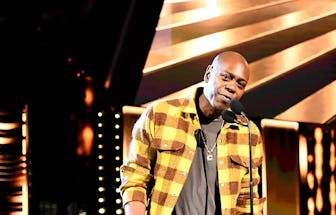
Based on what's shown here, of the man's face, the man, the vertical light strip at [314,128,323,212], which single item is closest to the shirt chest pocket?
the man

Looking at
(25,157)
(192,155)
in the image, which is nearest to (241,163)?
(192,155)

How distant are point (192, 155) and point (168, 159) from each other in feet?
0.34

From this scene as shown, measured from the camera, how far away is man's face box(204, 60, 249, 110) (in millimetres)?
2555

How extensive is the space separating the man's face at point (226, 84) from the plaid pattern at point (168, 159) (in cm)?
17

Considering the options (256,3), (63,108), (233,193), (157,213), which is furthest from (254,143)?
(256,3)

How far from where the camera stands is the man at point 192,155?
2.59 meters

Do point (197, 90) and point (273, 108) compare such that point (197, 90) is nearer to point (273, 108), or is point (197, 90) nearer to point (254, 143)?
point (254, 143)

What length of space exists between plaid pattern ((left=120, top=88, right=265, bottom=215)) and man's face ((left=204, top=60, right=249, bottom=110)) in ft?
0.55

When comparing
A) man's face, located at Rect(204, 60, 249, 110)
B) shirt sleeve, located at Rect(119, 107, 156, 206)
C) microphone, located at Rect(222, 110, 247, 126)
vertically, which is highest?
man's face, located at Rect(204, 60, 249, 110)

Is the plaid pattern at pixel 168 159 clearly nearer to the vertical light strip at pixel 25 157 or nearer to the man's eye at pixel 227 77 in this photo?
the man's eye at pixel 227 77

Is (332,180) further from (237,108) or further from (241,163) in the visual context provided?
(237,108)

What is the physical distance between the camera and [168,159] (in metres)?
2.67

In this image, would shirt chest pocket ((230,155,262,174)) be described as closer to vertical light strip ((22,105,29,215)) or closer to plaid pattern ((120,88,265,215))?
plaid pattern ((120,88,265,215))

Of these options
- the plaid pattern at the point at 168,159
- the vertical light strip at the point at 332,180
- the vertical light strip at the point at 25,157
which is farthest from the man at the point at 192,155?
the vertical light strip at the point at 332,180
